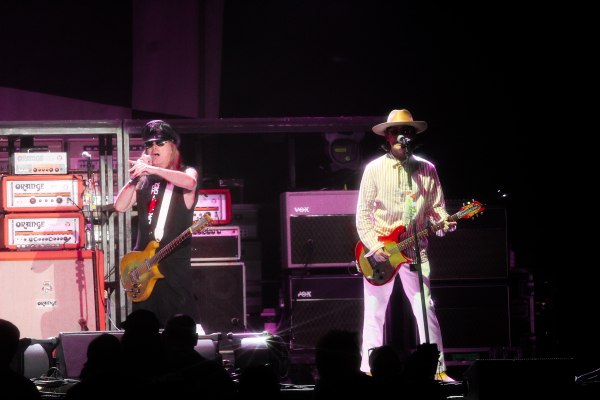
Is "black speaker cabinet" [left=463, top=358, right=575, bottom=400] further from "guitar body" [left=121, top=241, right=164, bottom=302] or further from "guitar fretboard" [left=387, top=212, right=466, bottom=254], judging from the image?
"guitar body" [left=121, top=241, right=164, bottom=302]

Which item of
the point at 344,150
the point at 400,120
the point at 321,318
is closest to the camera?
the point at 400,120

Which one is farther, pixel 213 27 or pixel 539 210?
pixel 213 27

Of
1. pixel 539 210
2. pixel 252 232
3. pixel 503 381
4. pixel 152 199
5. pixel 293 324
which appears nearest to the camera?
pixel 503 381

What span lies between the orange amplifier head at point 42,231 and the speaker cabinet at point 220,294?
1193mm

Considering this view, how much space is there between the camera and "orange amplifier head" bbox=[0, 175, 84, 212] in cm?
579

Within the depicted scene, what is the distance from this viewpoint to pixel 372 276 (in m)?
5.09

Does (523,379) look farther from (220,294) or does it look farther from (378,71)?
(378,71)

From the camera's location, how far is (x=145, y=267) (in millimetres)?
4836

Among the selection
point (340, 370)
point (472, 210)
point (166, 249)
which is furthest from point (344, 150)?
point (340, 370)

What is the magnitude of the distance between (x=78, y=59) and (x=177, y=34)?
1.26 metres

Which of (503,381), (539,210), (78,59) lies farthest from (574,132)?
(78,59)

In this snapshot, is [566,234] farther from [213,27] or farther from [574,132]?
[213,27]

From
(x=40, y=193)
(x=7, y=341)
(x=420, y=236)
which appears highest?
(x=40, y=193)

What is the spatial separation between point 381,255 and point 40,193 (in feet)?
10.3
